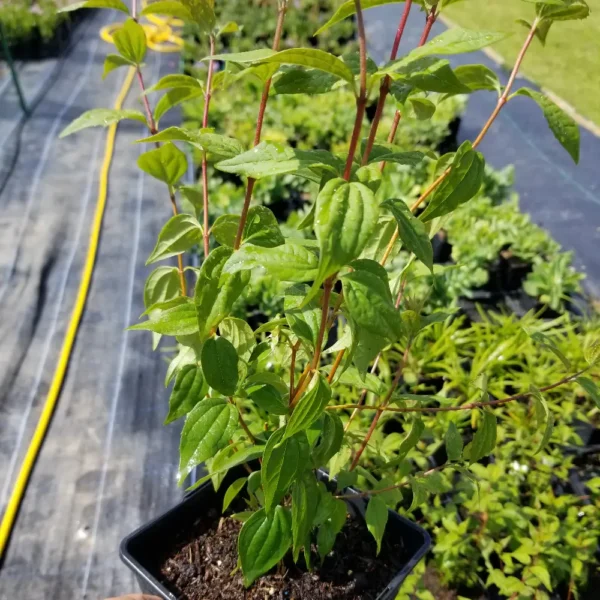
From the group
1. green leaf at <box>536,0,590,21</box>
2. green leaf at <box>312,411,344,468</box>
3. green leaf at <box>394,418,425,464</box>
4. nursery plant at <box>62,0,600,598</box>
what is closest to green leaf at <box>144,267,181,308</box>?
nursery plant at <box>62,0,600,598</box>

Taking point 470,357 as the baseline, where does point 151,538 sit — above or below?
above

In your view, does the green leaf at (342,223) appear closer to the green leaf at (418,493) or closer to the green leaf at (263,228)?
the green leaf at (263,228)

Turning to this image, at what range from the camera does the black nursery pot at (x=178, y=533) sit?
106 centimetres

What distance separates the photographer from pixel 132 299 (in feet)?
8.28

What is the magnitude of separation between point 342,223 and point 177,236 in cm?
47

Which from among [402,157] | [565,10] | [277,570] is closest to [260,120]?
[402,157]

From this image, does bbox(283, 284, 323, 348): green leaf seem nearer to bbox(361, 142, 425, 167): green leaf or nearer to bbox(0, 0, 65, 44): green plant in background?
bbox(361, 142, 425, 167): green leaf

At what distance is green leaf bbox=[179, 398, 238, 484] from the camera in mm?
767

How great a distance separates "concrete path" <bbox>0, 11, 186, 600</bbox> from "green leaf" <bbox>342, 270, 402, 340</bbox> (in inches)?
53.7

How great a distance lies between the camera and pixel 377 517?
0.95m

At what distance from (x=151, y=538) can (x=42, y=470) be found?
89 centimetres

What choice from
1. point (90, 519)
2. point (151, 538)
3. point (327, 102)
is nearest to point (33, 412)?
point (90, 519)

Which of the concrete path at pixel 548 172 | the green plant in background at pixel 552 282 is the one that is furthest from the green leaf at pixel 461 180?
the concrete path at pixel 548 172

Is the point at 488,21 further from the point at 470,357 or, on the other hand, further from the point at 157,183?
the point at 470,357
